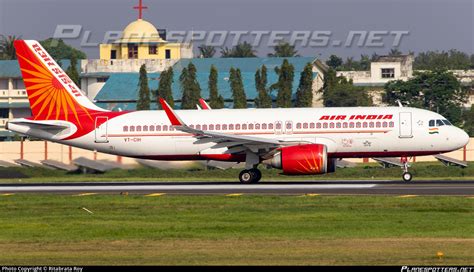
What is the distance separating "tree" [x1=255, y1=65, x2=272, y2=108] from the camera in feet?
343

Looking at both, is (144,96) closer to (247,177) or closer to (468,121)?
(468,121)

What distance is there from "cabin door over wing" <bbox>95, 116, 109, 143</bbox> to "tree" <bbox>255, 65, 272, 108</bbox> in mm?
53261

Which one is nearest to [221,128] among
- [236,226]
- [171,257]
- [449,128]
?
[449,128]

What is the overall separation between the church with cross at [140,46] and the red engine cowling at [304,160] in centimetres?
9929

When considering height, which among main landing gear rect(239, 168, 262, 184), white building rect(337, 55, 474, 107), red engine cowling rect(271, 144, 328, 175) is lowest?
main landing gear rect(239, 168, 262, 184)

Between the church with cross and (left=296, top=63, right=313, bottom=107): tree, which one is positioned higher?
the church with cross

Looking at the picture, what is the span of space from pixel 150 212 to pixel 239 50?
146550 mm

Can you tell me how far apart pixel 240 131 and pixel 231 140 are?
161 cm

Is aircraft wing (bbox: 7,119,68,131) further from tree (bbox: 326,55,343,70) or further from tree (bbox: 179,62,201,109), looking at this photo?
tree (bbox: 326,55,343,70)

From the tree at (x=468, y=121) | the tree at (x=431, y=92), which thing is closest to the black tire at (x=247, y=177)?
the tree at (x=468, y=121)

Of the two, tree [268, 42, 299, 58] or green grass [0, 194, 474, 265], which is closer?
green grass [0, 194, 474, 265]

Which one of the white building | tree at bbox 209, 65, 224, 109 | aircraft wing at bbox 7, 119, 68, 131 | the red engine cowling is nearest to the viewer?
the red engine cowling

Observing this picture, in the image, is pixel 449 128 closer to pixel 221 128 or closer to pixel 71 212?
pixel 221 128

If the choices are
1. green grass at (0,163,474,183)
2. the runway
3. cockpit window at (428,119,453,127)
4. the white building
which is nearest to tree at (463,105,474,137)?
green grass at (0,163,474,183)
